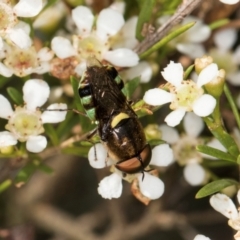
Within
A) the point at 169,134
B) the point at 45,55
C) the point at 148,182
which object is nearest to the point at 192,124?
the point at 169,134

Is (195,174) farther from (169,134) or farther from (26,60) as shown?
(26,60)

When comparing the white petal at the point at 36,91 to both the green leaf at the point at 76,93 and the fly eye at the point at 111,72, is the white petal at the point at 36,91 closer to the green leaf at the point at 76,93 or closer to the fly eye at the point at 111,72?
the green leaf at the point at 76,93

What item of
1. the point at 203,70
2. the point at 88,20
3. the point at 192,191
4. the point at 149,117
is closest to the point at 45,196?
the point at 192,191

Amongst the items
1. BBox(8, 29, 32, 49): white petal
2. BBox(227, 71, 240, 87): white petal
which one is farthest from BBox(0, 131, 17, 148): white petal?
BBox(227, 71, 240, 87): white petal

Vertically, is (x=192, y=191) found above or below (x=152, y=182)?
below

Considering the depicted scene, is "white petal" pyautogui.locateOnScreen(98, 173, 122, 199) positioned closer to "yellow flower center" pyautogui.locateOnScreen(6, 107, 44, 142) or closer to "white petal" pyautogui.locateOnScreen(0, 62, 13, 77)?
"yellow flower center" pyautogui.locateOnScreen(6, 107, 44, 142)

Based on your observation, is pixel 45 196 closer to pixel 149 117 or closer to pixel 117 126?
pixel 149 117

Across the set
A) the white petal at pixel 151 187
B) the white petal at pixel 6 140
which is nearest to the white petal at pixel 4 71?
the white petal at pixel 6 140
